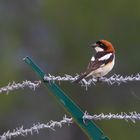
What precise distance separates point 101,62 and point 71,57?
12004 millimetres

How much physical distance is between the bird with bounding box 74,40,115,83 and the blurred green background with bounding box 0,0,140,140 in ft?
31.3

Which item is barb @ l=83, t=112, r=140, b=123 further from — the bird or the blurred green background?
the blurred green background

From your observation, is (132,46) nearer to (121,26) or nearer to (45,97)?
(121,26)

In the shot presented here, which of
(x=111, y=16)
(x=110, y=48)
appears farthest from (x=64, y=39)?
(x=110, y=48)

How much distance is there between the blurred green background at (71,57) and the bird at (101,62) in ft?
31.3

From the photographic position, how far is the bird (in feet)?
26.8

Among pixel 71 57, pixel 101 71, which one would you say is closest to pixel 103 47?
pixel 101 71

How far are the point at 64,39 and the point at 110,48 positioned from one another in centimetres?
1203

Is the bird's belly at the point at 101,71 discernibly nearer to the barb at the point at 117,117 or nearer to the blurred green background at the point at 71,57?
the barb at the point at 117,117

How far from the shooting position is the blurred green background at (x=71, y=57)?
→ 1911cm

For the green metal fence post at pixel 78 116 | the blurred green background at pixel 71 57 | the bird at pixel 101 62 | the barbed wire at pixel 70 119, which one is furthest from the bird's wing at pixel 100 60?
the blurred green background at pixel 71 57

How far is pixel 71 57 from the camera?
66.6 feet

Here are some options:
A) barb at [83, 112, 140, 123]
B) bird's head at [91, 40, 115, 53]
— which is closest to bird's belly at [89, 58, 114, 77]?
bird's head at [91, 40, 115, 53]

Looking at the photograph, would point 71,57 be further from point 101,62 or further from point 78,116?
point 78,116
